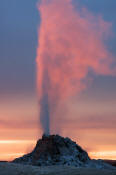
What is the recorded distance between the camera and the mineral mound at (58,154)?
217 ft

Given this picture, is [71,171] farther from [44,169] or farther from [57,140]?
[57,140]

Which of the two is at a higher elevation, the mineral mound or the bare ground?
the mineral mound

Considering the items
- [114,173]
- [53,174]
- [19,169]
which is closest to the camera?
[114,173]

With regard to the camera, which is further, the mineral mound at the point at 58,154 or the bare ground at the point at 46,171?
the mineral mound at the point at 58,154

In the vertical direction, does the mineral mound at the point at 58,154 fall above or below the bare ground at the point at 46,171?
above

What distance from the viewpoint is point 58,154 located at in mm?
67812

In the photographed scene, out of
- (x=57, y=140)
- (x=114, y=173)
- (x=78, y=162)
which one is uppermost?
(x=57, y=140)

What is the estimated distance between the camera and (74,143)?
72500 millimetres

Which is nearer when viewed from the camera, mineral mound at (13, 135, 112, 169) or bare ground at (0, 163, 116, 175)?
bare ground at (0, 163, 116, 175)

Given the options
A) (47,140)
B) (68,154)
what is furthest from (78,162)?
(47,140)

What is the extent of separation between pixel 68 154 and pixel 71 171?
2350 cm

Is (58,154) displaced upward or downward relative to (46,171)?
upward

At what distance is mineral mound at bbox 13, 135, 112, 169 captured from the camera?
217 ft

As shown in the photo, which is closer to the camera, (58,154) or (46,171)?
(46,171)
